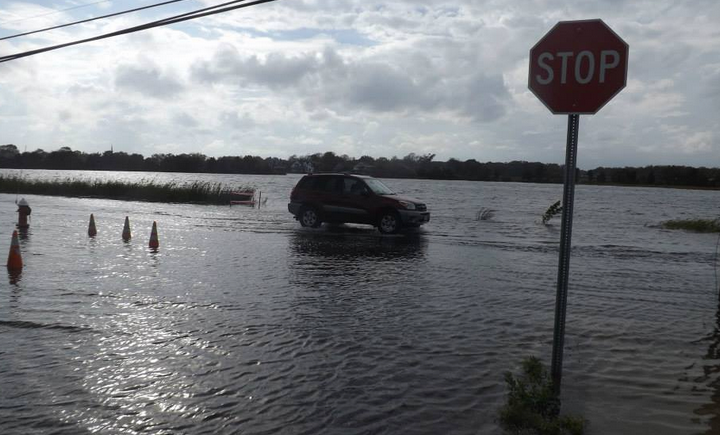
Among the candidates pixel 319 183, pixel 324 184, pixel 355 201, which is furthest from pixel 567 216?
pixel 319 183

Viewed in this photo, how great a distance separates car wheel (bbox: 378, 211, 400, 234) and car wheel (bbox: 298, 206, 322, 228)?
8.50 ft

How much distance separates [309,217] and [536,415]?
1753 centimetres

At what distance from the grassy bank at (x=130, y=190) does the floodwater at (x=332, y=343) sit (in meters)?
27.1

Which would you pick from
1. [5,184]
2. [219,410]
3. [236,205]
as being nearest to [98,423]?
[219,410]

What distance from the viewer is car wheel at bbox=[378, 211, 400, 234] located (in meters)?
19.9

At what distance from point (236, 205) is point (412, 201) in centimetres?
2009

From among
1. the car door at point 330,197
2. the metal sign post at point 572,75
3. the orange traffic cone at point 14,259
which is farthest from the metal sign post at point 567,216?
the car door at point 330,197

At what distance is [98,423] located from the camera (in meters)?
4.34

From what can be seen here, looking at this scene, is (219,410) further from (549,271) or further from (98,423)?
(549,271)

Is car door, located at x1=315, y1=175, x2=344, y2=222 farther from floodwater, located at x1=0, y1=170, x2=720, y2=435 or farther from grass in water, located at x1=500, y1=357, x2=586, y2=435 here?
grass in water, located at x1=500, y1=357, x2=586, y2=435

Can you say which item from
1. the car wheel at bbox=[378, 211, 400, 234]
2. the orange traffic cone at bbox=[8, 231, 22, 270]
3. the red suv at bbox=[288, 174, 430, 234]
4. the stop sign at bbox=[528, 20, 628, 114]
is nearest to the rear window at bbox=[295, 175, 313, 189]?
the red suv at bbox=[288, 174, 430, 234]

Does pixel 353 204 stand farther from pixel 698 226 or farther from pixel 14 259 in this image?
pixel 698 226

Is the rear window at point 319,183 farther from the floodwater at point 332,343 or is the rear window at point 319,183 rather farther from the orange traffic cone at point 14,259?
the orange traffic cone at point 14,259

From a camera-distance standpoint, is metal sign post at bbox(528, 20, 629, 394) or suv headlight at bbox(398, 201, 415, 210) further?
suv headlight at bbox(398, 201, 415, 210)
